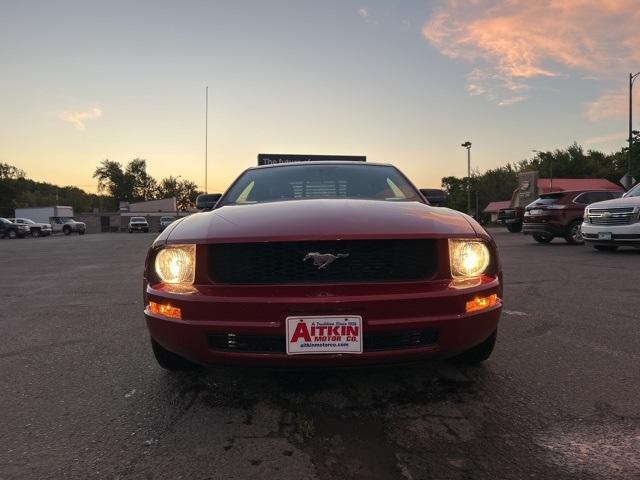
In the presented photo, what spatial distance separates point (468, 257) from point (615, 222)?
9.15 meters

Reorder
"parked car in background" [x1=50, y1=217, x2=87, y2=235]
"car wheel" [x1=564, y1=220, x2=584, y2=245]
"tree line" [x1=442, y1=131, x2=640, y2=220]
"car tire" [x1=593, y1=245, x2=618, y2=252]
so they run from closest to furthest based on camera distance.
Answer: "car tire" [x1=593, y1=245, x2=618, y2=252]
"car wheel" [x1=564, y1=220, x2=584, y2=245]
"parked car in background" [x1=50, y1=217, x2=87, y2=235]
"tree line" [x1=442, y1=131, x2=640, y2=220]

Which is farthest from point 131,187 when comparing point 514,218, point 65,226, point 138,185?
point 514,218

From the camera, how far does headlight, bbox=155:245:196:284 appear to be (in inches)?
98.2

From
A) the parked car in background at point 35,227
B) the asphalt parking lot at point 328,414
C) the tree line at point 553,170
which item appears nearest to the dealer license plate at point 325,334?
the asphalt parking lot at point 328,414

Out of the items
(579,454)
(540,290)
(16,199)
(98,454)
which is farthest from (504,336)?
(16,199)

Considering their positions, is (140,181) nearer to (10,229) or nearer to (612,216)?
(10,229)

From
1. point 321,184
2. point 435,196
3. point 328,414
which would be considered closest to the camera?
point 328,414

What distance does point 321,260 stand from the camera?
2330 mm

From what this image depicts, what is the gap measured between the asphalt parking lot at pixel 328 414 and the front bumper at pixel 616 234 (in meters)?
6.72

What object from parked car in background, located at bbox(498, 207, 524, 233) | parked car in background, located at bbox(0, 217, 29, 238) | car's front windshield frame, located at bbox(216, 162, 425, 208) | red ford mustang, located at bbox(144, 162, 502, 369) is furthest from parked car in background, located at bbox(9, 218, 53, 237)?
red ford mustang, located at bbox(144, 162, 502, 369)

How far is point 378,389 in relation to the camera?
2766mm

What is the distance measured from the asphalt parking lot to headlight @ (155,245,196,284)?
67 centimetres

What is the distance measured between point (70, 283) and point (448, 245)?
276 inches

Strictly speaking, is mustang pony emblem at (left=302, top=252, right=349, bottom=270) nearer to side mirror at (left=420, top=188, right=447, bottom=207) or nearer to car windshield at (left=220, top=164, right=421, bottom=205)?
car windshield at (left=220, top=164, right=421, bottom=205)
